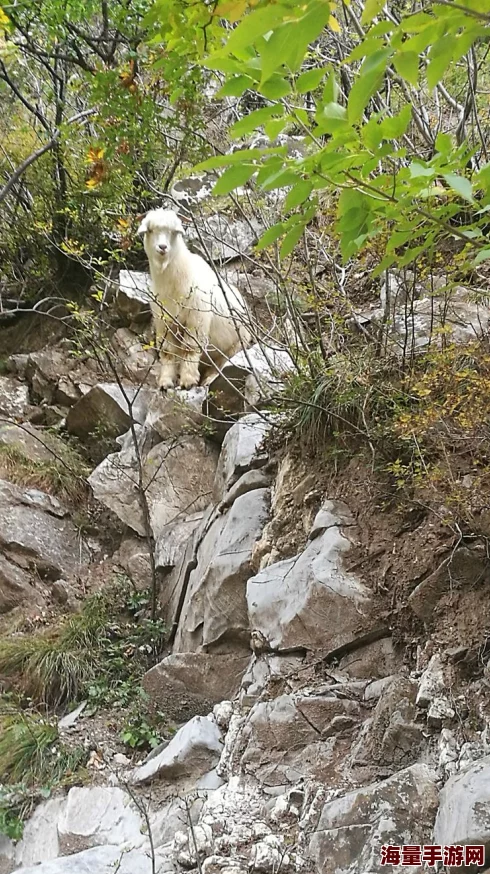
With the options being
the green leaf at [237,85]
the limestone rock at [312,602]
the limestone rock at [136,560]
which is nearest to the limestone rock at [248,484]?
the limestone rock at [312,602]

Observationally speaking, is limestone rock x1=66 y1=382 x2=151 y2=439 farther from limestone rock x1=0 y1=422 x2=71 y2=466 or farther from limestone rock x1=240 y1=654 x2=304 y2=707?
limestone rock x1=240 y1=654 x2=304 y2=707

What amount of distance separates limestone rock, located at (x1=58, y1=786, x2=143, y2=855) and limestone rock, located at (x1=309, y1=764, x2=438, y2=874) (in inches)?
47.2

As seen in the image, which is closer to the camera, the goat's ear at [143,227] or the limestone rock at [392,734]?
the limestone rock at [392,734]

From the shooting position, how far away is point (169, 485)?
6125mm

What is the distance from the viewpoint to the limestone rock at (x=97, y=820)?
10.8 feet

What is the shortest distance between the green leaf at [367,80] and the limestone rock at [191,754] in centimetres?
313

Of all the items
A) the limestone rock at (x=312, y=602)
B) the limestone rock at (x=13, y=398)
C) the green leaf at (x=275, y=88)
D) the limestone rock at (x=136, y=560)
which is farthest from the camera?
the limestone rock at (x=13, y=398)

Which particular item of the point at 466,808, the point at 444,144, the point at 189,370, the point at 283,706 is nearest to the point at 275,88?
the point at 444,144

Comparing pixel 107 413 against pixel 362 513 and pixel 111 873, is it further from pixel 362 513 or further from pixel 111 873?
pixel 111 873

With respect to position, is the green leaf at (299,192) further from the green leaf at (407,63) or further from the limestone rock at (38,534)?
the limestone rock at (38,534)

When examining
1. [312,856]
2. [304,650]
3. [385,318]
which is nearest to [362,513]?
[304,650]

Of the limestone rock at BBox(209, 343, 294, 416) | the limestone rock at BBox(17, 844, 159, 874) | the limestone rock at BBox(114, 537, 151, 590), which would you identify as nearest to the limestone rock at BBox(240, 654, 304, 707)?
the limestone rock at BBox(17, 844, 159, 874)

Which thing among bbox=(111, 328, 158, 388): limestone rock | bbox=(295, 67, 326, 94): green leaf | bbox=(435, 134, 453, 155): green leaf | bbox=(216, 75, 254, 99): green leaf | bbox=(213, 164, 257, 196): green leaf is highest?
bbox=(111, 328, 158, 388): limestone rock

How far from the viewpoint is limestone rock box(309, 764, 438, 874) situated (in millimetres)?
2180
